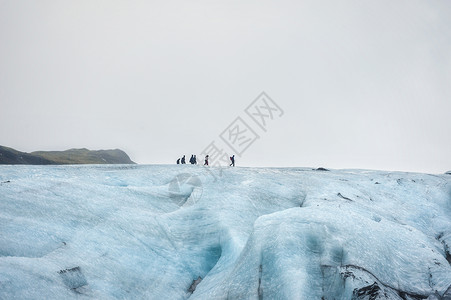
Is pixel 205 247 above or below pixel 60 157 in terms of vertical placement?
below

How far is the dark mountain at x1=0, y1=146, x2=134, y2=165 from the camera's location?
67.1 meters

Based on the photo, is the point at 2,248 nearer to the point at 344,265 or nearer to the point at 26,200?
the point at 26,200

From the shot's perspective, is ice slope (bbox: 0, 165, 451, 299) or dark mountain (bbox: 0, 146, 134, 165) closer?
ice slope (bbox: 0, 165, 451, 299)

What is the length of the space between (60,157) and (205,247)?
296 ft

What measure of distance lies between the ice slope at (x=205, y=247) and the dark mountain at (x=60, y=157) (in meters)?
60.0

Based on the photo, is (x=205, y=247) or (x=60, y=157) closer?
(x=205, y=247)

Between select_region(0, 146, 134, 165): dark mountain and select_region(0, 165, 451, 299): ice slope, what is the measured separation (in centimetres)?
5998

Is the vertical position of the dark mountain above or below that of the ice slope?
above

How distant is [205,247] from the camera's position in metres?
13.1

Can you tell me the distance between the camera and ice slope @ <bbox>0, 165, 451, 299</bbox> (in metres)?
8.77

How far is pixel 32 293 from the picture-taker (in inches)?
316

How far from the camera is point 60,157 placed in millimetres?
92125

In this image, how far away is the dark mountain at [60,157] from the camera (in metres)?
67.1

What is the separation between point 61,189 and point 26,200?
1.67 meters
